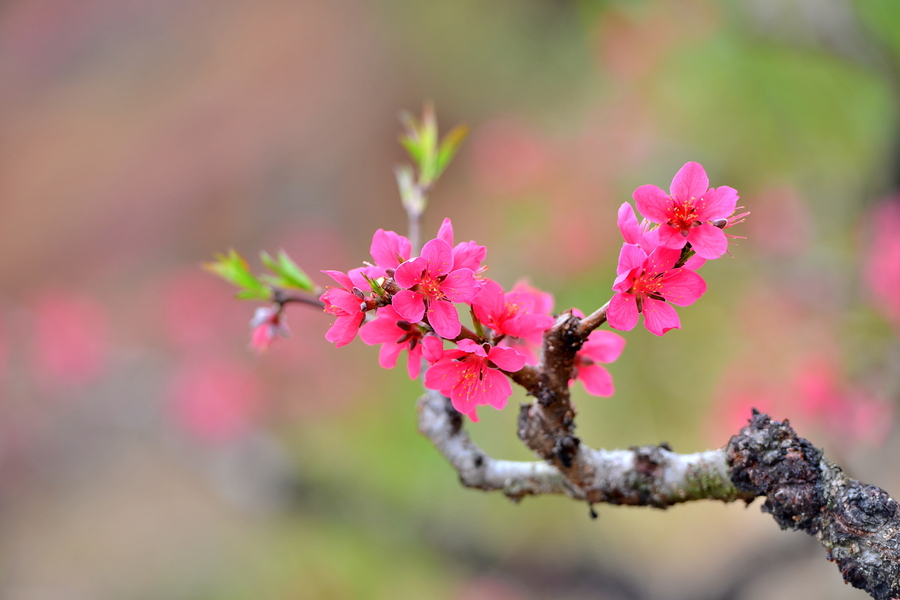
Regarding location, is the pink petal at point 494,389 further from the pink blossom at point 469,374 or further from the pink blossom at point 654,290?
the pink blossom at point 654,290

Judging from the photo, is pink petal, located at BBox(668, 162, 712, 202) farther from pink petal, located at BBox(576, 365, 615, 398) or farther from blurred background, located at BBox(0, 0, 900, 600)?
blurred background, located at BBox(0, 0, 900, 600)

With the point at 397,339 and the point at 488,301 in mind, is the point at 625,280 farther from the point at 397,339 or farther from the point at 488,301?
the point at 397,339

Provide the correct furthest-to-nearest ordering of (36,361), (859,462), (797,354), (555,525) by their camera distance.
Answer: (36,361)
(555,525)
(797,354)
(859,462)

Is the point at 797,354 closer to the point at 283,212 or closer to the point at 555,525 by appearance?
the point at 555,525

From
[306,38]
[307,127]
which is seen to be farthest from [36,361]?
[306,38]

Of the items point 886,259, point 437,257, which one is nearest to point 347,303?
point 437,257

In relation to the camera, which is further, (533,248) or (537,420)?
(533,248)
